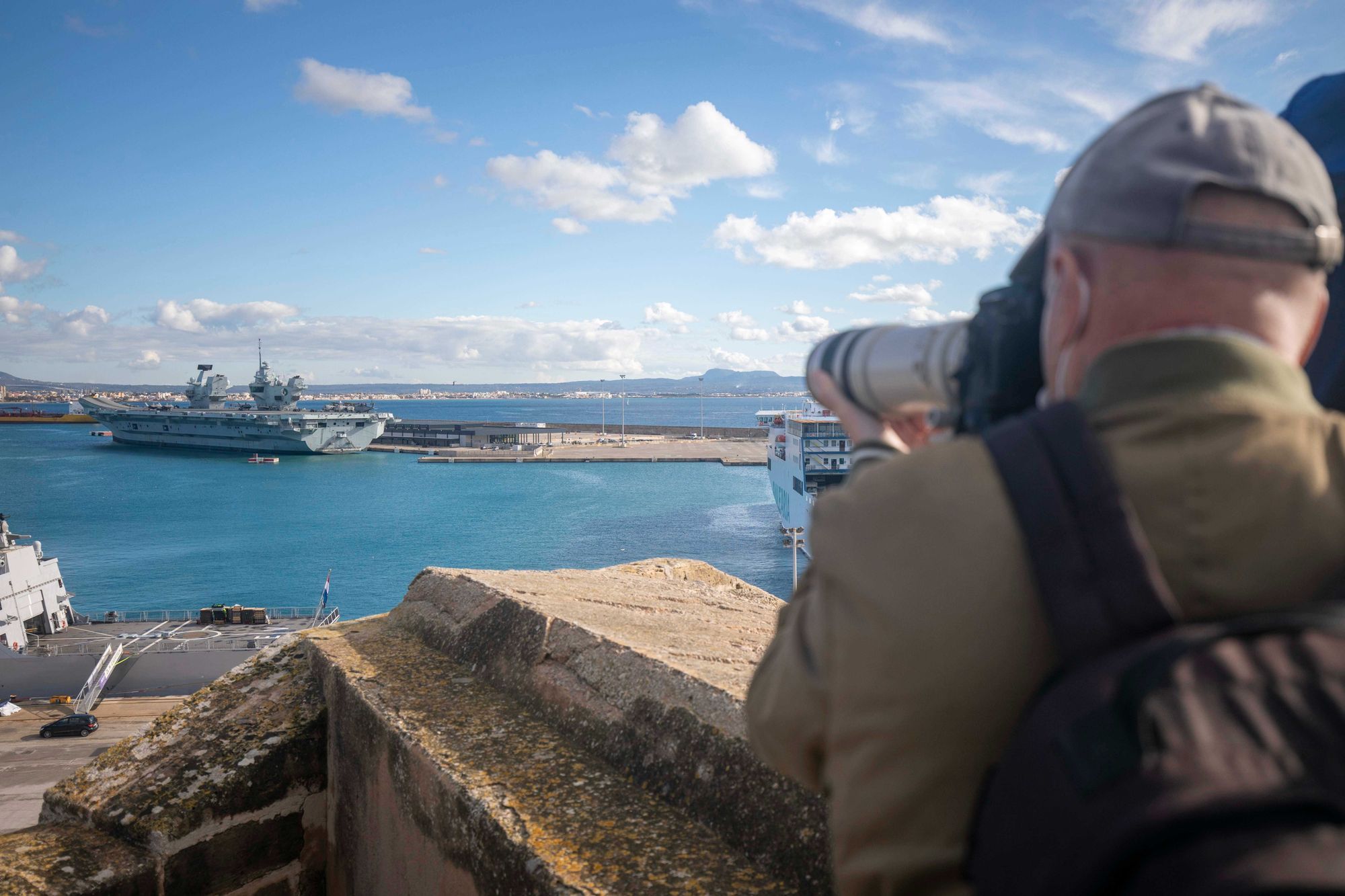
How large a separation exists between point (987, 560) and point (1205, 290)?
0.94 feet

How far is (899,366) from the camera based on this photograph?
2.97 feet

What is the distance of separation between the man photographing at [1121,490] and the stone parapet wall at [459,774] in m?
0.86

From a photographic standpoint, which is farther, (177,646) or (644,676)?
(177,646)

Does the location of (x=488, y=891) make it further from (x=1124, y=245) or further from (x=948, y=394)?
(x=1124, y=245)

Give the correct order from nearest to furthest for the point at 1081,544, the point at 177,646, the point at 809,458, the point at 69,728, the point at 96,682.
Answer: the point at 1081,544
the point at 69,728
the point at 96,682
the point at 177,646
the point at 809,458

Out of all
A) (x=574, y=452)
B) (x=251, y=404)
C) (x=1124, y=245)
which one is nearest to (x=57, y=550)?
(x=251, y=404)

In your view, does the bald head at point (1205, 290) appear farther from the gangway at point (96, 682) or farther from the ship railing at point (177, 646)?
the ship railing at point (177, 646)

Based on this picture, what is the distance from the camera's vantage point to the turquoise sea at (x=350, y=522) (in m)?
32.1

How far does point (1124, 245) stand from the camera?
0.68m

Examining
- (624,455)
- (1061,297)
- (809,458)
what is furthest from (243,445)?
(1061,297)

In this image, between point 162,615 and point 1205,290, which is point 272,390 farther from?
point 1205,290

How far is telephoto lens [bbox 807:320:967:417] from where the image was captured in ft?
2.85

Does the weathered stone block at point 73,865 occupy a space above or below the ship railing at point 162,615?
above

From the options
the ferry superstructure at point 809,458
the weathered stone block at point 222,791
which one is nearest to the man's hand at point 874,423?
the weathered stone block at point 222,791
